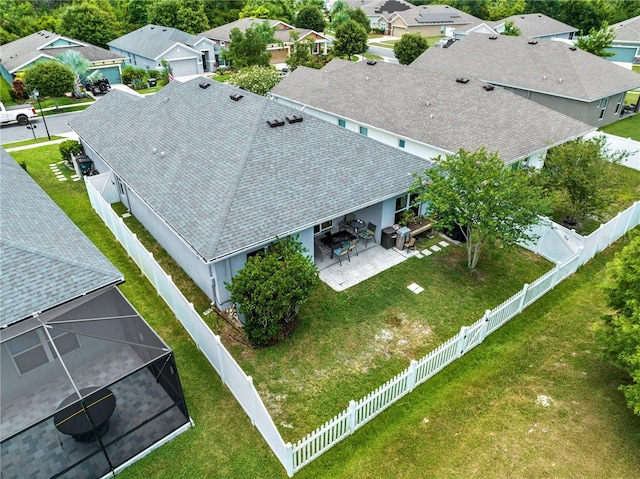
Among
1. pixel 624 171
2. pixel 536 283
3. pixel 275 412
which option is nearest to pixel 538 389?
pixel 536 283

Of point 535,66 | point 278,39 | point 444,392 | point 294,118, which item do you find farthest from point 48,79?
point 535,66

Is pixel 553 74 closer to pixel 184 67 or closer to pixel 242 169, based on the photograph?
pixel 242 169

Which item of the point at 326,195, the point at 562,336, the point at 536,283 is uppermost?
the point at 326,195

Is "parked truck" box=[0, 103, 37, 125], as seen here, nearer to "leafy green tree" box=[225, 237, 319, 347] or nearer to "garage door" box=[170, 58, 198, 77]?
"garage door" box=[170, 58, 198, 77]

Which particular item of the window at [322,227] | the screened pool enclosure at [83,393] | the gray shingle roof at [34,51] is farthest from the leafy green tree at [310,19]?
the screened pool enclosure at [83,393]

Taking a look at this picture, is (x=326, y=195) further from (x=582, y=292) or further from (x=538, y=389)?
(x=582, y=292)

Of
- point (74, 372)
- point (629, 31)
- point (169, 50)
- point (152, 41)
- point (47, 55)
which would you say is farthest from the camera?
point (152, 41)
